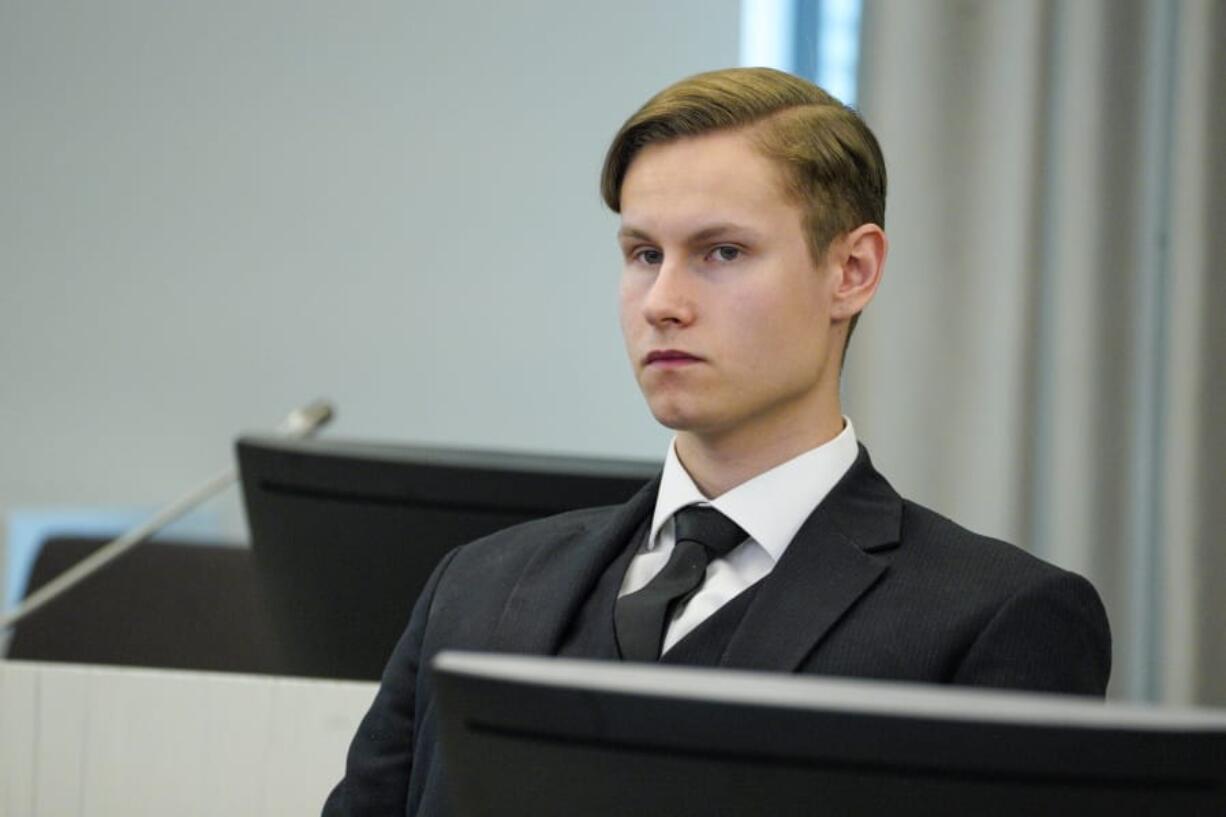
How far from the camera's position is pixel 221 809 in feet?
4.96

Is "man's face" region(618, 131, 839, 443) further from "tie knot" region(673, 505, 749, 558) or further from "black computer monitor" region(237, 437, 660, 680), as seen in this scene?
"black computer monitor" region(237, 437, 660, 680)

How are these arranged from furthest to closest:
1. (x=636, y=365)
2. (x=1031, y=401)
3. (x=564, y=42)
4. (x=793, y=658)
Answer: (x=564, y=42), (x=1031, y=401), (x=636, y=365), (x=793, y=658)

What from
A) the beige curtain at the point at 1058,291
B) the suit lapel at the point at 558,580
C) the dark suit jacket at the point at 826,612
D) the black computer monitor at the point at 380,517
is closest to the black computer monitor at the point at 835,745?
the dark suit jacket at the point at 826,612

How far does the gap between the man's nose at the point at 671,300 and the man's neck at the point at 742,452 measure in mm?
121

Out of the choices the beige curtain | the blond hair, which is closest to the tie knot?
the blond hair

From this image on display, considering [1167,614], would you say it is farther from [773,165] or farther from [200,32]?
[200,32]

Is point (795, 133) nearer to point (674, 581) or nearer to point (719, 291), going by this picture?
point (719, 291)

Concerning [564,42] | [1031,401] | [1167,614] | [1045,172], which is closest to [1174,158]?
[1045,172]

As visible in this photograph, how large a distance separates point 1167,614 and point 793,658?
74.4 inches

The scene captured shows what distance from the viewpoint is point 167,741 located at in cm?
152

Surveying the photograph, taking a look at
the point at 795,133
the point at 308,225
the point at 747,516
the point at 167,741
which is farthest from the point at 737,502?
the point at 308,225

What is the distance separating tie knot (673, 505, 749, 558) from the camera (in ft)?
4.55

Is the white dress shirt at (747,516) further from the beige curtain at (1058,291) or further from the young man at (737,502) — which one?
the beige curtain at (1058,291)

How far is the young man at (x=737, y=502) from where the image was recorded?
50.1 inches
